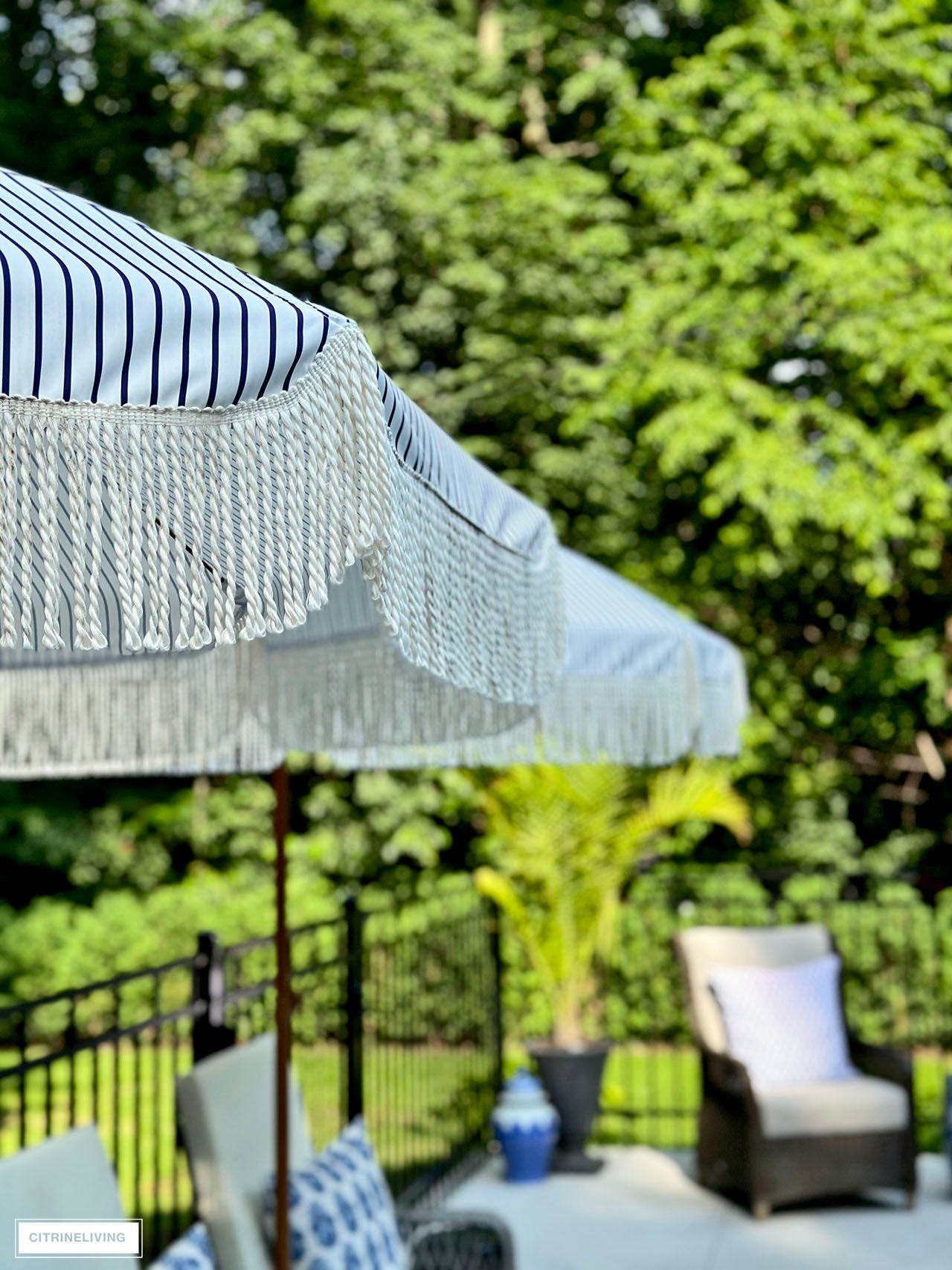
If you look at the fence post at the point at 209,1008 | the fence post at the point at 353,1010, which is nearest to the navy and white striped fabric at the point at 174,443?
the fence post at the point at 209,1008

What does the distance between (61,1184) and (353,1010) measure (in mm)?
2370

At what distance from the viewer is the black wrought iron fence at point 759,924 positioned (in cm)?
755

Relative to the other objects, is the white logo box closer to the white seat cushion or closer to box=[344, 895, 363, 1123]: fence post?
box=[344, 895, 363, 1123]: fence post

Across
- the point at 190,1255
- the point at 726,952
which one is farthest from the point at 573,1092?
the point at 190,1255

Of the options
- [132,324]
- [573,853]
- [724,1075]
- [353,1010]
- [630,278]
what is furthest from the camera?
[630,278]

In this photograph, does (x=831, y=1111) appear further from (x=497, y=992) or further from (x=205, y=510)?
(x=205, y=510)

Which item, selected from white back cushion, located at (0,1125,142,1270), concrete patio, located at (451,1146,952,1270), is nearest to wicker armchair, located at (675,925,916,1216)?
concrete patio, located at (451,1146,952,1270)

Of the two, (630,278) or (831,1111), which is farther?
(630,278)

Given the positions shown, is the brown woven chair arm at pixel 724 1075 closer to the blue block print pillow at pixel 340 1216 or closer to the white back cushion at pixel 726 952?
the white back cushion at pixel 726 952

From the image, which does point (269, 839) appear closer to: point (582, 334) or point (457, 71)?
point (582, 334)

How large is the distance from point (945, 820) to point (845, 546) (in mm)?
2693

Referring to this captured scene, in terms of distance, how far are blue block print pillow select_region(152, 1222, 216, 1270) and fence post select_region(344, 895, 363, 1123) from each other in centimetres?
176

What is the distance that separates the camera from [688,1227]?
5.15 m

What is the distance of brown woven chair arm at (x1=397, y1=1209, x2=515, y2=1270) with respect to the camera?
3.50 m
